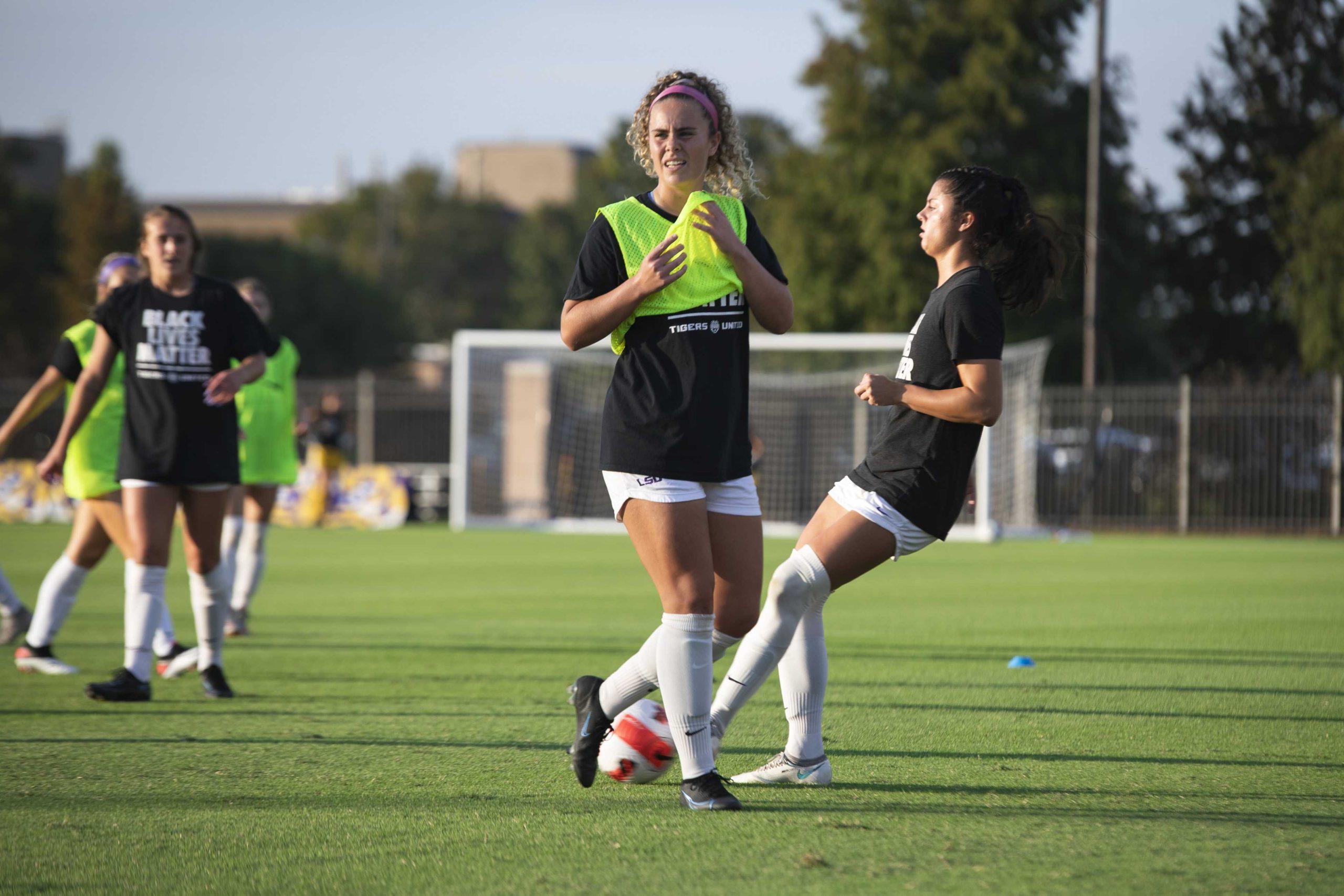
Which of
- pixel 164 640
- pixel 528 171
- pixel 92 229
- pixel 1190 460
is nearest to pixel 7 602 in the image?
pixel 164 640

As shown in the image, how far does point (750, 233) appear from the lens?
4.36 meters

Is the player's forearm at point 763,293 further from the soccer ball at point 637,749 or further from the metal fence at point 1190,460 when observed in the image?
the metal fence at point 1190,460

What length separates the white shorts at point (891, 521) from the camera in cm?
446

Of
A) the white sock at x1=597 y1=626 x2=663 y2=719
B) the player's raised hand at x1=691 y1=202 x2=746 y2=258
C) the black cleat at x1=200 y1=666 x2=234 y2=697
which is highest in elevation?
the player's raised hand at x1=691 y1=202 x2=746 y2=258

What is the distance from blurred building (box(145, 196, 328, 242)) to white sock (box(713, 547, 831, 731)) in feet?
281

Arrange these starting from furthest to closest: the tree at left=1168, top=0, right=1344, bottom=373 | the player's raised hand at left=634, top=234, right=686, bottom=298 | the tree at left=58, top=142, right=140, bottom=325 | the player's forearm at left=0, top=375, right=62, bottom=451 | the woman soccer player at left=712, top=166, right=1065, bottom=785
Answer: the tree at left=58, top=142, right=140, bottom=325 < the tree at left=1168, top=0, right=1344, bottom=373 < the player's forearm at left=0, top=375, right=62, bottom=451 < the woman soccer player at left=712, top=166, right=1065, bottom=785 < the player's raised hand at left=634, top=234, right=686, bottom=298

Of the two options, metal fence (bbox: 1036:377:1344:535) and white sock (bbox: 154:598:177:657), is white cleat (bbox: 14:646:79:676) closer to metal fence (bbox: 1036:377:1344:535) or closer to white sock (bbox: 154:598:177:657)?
white sock (bbox: 154:598:177:657)

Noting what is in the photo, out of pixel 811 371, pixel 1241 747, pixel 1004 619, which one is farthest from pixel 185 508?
pixel 811 371

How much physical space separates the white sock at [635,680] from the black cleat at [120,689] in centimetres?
290

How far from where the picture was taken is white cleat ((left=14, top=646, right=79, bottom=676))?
7.54 metres

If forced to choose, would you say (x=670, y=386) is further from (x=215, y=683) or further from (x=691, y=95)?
(x=215, y=683)

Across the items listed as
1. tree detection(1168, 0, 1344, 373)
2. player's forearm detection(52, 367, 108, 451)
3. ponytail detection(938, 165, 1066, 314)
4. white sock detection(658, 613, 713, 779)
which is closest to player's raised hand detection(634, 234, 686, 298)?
white sock detection(658, 613, 713, 779)

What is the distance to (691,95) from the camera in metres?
4.29

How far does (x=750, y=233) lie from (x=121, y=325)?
3507 mm
